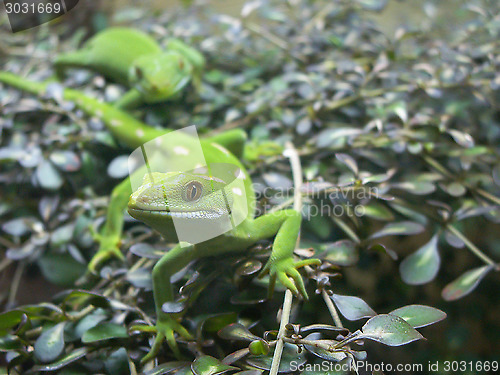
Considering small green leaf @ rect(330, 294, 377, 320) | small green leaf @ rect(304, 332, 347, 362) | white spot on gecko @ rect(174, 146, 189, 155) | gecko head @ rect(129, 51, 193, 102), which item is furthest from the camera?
gecko head @ rect(129, 51, 193, 102)

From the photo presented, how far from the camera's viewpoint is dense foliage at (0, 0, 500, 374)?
96 cm

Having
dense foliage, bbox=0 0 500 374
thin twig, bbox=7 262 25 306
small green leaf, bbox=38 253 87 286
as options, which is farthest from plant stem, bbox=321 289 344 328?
thin twig, bbox=7 262 25 306

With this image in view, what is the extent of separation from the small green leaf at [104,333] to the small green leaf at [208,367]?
0.28 metres

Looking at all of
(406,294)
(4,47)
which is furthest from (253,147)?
(4,47)

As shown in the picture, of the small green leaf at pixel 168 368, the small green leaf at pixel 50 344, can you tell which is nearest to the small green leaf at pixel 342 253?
the small green leaf at pixel 168 368

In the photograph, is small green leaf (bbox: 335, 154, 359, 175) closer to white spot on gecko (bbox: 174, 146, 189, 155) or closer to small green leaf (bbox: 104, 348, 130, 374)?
white spot on gecko (bbox: 174, 146, 189, 155)

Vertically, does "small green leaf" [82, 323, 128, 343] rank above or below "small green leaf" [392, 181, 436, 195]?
below

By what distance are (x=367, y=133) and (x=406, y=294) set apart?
0.80m

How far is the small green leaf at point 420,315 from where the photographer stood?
0.82 meters

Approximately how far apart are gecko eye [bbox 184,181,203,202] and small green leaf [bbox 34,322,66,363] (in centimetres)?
49

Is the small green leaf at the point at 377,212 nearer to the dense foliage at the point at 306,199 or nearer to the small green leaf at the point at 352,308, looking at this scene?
the dense foliage at the point at 306,199

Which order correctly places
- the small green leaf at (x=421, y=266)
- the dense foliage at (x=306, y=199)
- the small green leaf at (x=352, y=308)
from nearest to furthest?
the small green leaf at (x=352, y=308)
the dense foliage at (x=306, y=199)
the small green leaf at (x=421, y=266)

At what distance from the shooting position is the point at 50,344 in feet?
3.15

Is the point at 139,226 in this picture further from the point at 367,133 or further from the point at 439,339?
the point at 439,339
